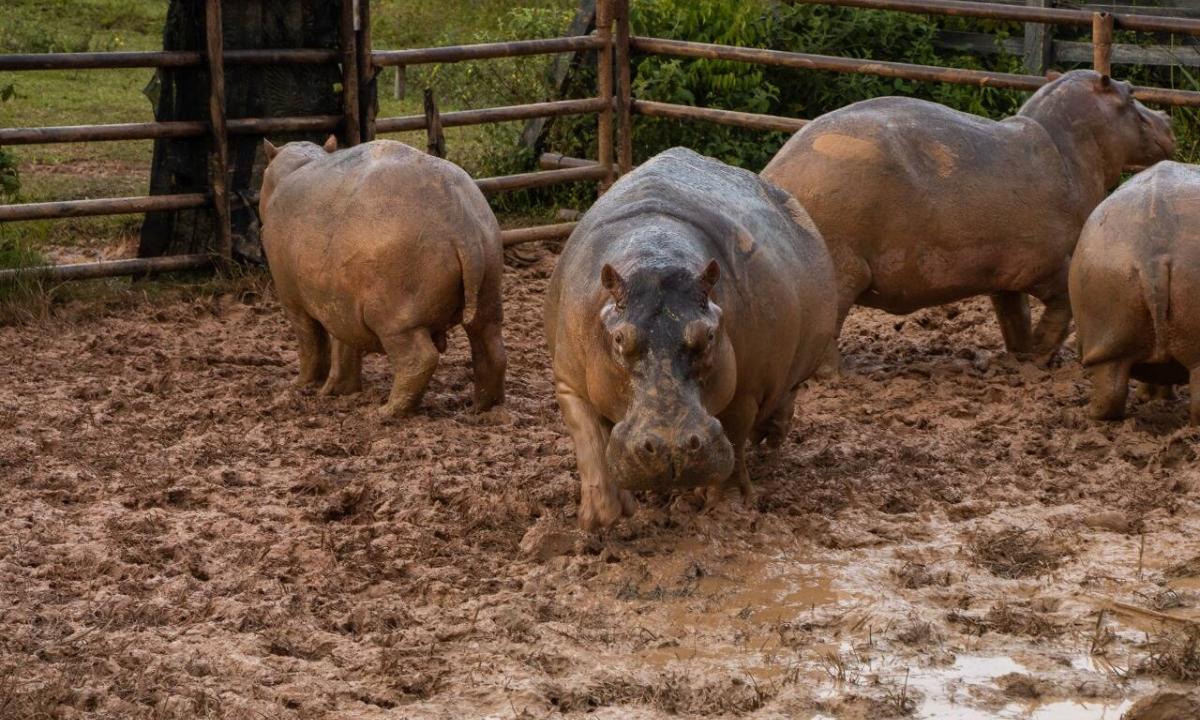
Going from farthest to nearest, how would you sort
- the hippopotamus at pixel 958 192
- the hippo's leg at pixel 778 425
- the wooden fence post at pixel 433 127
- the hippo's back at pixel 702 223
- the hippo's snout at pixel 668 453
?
the wooden fence post at pixel 433 127
the hippopotamus at pixel 958 192
the hippo's leg at pixel 778 425
the hippo's back at pixel 702 223
the hippo's snout at pixel 668 453

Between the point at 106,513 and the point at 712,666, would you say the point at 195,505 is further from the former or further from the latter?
the point at 712,666

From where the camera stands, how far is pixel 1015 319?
7.86 m

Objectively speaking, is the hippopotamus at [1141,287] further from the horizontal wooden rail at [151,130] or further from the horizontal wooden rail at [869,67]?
the horizontal wooden rail at [151,130]

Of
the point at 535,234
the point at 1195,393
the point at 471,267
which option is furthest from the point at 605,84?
the point at 1195,393

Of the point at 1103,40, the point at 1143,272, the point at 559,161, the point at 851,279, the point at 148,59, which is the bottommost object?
the point at 559,161

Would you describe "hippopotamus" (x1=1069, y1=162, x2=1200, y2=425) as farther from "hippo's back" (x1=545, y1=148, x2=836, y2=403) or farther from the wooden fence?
the wooden fence

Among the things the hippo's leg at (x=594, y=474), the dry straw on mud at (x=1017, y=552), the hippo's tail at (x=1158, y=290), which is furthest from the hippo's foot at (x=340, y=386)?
the hippo's tail at (x=1158, y=290)

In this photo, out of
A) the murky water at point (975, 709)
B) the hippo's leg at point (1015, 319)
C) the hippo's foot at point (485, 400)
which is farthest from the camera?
the hippo's leg at point (1015, 319)

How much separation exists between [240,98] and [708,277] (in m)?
4.99

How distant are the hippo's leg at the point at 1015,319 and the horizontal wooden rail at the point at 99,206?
13.3 ft

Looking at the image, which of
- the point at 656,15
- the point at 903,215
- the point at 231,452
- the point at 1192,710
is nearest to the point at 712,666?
the point at 1192,710

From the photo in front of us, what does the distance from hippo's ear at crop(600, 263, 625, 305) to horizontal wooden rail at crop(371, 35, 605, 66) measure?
476 centimetres

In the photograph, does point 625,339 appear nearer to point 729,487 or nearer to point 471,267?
point 729,487

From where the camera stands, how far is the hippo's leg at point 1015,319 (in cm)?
783
